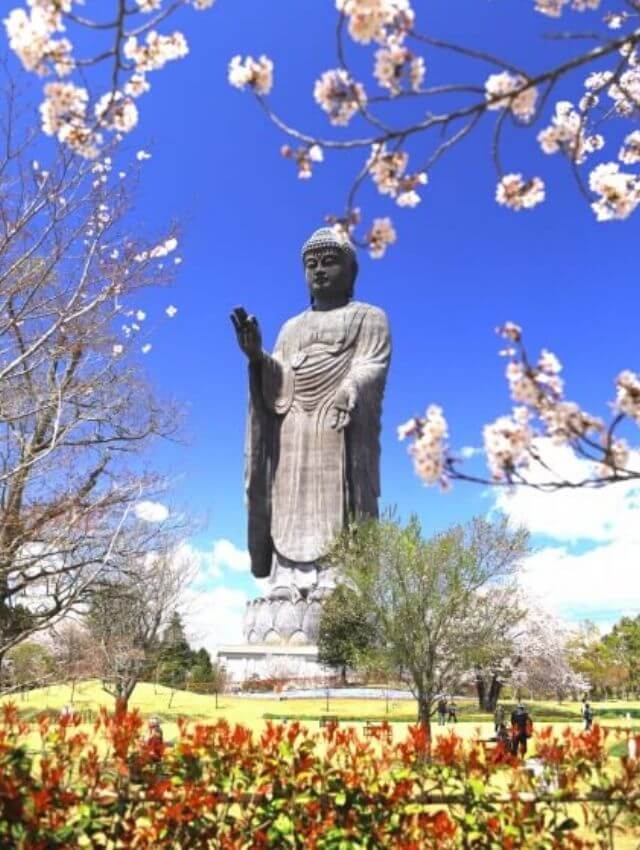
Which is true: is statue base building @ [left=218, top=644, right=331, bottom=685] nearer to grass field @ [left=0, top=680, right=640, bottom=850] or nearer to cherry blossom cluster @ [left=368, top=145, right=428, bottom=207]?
grass field @ [left=0, top=680, right=640, bottom=850]

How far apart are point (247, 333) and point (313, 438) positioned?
5552 mm

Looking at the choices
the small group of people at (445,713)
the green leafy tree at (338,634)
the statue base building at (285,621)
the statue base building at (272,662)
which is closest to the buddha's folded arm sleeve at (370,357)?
the green leafy tree at (338,634)

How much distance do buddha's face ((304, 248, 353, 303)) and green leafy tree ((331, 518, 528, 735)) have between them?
14.3 m

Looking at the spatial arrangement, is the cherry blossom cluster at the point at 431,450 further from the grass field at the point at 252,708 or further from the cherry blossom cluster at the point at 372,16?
the grass field at the point at 252,708

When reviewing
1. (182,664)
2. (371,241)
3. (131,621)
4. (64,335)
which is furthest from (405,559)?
(182,664)

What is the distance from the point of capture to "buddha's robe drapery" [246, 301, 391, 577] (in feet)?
89.2

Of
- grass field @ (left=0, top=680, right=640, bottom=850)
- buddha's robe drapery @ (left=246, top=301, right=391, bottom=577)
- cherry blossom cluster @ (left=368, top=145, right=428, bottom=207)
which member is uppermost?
buddha's robe drapery @ (left=246, top=301, right=391, bottom=577)

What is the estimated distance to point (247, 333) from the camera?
23656 millimetres

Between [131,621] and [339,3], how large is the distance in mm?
20600

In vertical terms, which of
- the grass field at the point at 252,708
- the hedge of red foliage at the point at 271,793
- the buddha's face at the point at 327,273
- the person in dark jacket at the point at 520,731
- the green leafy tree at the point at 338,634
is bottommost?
the grass field at the point at 252,708

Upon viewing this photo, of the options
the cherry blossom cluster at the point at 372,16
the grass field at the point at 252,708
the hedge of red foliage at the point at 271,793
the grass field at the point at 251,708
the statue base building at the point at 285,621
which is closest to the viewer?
the cherry blossom cluster at the point at 372,16

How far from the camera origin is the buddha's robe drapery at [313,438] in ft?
89.2

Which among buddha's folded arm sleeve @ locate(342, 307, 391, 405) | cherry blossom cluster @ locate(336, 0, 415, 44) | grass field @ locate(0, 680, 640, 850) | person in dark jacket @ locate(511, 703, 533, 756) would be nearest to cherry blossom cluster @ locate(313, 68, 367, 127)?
cherry blossom cluster @ locate(336, 0, 415, 44)

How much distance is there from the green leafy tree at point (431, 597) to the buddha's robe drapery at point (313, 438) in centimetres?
1052
